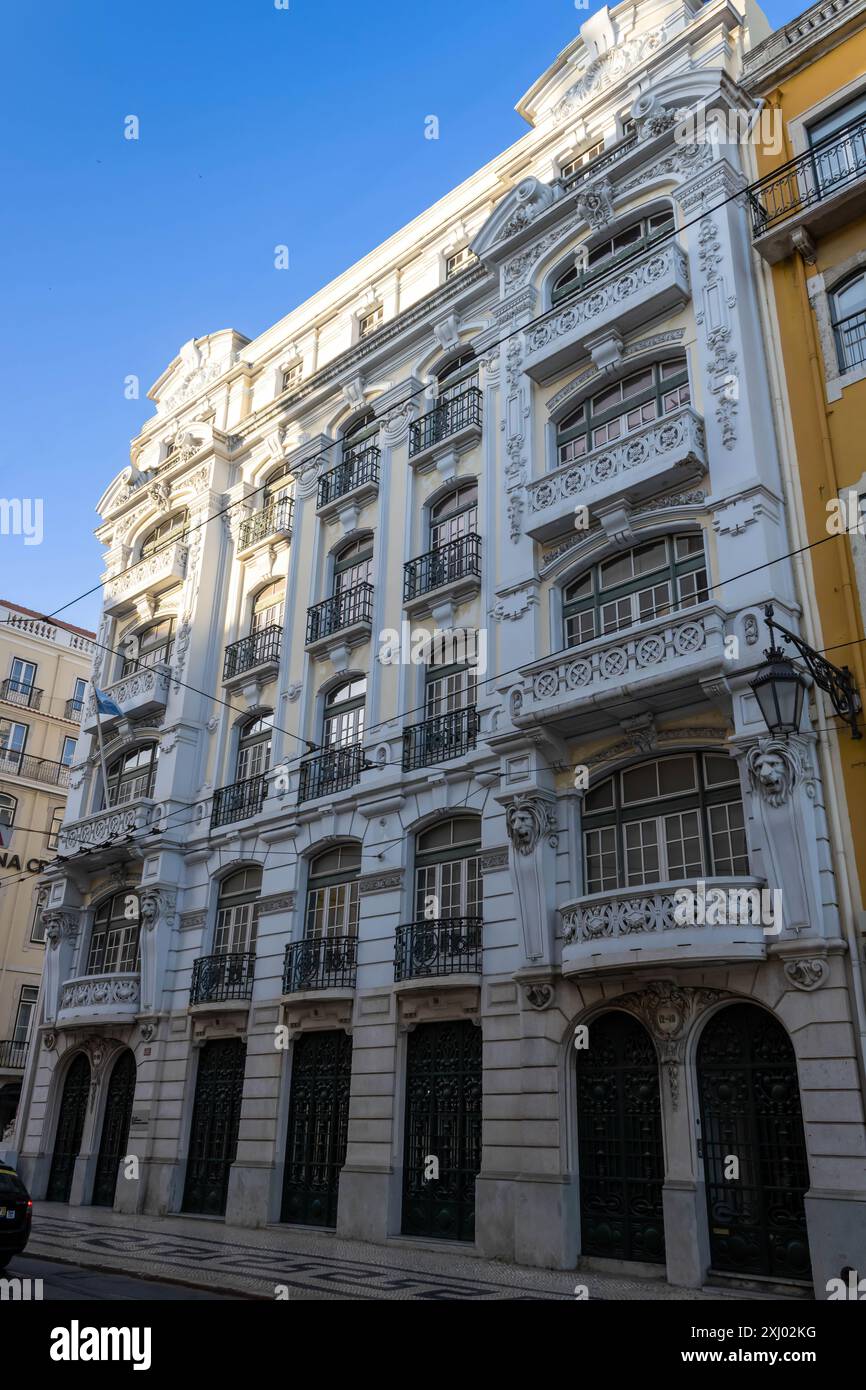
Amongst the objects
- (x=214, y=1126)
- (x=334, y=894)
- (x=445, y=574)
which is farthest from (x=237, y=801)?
(x=445, y=574)

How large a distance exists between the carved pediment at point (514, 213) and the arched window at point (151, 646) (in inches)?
545

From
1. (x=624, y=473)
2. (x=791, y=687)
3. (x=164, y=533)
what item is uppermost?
(x=164, y=533)

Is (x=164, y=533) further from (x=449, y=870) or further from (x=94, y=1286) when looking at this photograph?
(x=94, y=1286)

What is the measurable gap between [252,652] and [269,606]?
158cm

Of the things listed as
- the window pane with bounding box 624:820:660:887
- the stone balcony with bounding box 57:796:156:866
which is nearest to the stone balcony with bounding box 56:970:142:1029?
the stone balcony with bounding box 57:796:156:866

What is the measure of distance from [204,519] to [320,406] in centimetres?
492

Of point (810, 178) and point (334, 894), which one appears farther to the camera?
point (334, 894)

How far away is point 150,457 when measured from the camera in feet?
A: 115

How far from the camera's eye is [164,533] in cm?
3297

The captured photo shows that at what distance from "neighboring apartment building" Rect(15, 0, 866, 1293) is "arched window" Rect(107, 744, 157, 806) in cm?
11

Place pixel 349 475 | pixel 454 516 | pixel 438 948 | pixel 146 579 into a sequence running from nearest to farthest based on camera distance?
pixel 438 948
pixel 454 516
pixel 349 475
pixel 146 579

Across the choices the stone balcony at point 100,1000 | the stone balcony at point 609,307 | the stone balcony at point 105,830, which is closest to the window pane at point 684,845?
the stone balcony at point 609,307

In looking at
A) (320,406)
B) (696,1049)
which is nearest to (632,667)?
(696,1049)
